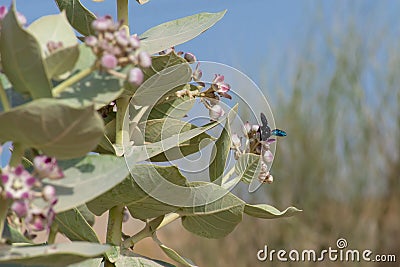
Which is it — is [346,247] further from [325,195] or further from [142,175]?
[142,175]

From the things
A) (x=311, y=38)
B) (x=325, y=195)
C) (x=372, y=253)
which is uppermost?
(x=311, y=38)

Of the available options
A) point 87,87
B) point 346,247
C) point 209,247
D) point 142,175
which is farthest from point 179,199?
point 209,247

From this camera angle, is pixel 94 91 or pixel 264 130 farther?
pixel 264 130

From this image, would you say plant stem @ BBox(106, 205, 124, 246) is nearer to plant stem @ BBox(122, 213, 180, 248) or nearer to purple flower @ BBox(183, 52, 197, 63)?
plant stem @ BBox(122, 213, 180, 248)

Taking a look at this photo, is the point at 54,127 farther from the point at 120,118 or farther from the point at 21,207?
the point at 120,118

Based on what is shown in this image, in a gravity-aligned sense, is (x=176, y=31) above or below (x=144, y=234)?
above

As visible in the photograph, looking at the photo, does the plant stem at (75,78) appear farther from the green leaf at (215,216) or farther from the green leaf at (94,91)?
the green leaf at (215,216)

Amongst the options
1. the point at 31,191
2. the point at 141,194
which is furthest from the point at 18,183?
the point at 141,194
